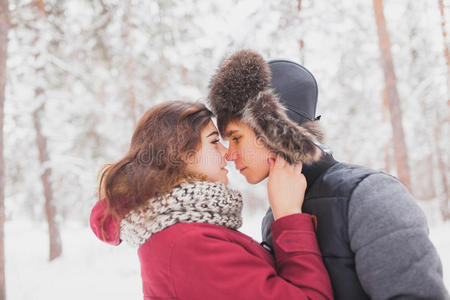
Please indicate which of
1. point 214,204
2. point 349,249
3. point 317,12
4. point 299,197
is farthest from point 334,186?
point 317,12

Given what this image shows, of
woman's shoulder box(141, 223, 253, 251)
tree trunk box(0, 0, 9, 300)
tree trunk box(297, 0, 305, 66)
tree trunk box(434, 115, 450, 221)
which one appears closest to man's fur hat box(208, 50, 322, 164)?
woman's shoulder box(141, 223, 253, 251)

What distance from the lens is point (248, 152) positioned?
6.74 ft

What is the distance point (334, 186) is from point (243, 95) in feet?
2.62

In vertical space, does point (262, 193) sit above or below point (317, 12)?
below

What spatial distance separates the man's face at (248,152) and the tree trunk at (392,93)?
256 inches

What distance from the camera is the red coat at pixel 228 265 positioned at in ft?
4.58

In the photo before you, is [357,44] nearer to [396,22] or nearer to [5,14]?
[396,22]

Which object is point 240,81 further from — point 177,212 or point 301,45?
point 301,45

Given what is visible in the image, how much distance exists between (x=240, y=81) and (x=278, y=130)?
436mm

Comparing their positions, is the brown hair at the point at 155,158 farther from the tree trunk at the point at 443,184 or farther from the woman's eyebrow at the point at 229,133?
the tree trunk at the point at 443,184

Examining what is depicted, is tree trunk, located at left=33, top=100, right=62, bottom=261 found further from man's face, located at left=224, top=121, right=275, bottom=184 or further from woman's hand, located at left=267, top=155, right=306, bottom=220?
woman's hand, located at left=267, top=155, right=306, bottom=220

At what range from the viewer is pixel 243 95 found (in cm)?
202

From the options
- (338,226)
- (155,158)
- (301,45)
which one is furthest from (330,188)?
(301,45)

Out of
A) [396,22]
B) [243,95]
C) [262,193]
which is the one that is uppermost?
[396,22]
